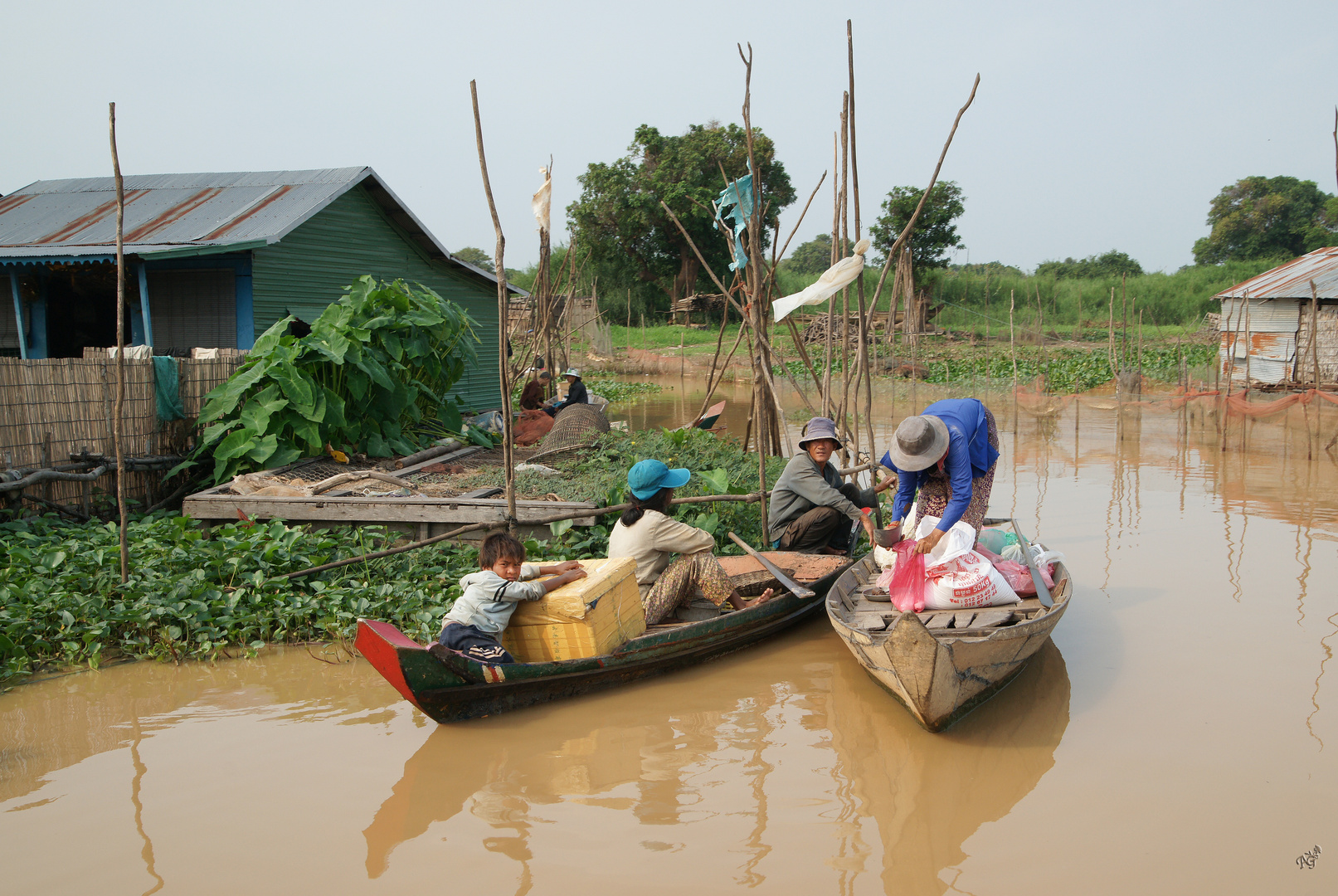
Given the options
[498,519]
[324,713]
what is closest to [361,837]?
[324,713]

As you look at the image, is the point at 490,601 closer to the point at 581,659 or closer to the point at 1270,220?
the point at 581,659

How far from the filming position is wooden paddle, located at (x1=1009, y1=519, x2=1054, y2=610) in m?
4.55

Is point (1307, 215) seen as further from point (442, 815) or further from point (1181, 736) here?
point (442, 815)

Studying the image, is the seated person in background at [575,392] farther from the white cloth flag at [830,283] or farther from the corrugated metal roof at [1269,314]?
the corrugated metal roof at [1269,314]

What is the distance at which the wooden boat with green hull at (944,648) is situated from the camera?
3.74m

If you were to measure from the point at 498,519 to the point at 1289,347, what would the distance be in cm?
1439

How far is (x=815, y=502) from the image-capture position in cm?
587

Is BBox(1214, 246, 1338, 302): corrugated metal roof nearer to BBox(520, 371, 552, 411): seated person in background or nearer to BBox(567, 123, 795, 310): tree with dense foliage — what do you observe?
BBox(520, 371, 552, 411): seated person in background

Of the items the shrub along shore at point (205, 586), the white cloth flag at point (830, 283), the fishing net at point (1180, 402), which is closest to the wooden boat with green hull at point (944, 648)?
the white cloth flag at point (830, 283)

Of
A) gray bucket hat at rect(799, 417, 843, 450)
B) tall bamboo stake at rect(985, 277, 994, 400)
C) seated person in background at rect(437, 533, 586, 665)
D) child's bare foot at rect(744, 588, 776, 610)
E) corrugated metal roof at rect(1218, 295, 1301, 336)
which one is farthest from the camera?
tall bamboo stake at rect(985, 277, 994, 400)

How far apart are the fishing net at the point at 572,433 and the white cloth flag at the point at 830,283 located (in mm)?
3107

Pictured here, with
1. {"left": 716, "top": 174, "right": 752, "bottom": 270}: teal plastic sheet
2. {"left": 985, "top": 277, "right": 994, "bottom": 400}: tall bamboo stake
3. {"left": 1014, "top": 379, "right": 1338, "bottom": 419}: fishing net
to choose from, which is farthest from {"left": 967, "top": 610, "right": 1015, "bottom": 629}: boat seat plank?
{"left": 985, "top": 277, "right": 994, "bottom": 400}: tall bamboo stake

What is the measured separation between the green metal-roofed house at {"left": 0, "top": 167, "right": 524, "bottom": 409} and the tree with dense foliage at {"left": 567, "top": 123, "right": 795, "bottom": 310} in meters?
14.9

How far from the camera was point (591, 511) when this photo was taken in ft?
20.2
